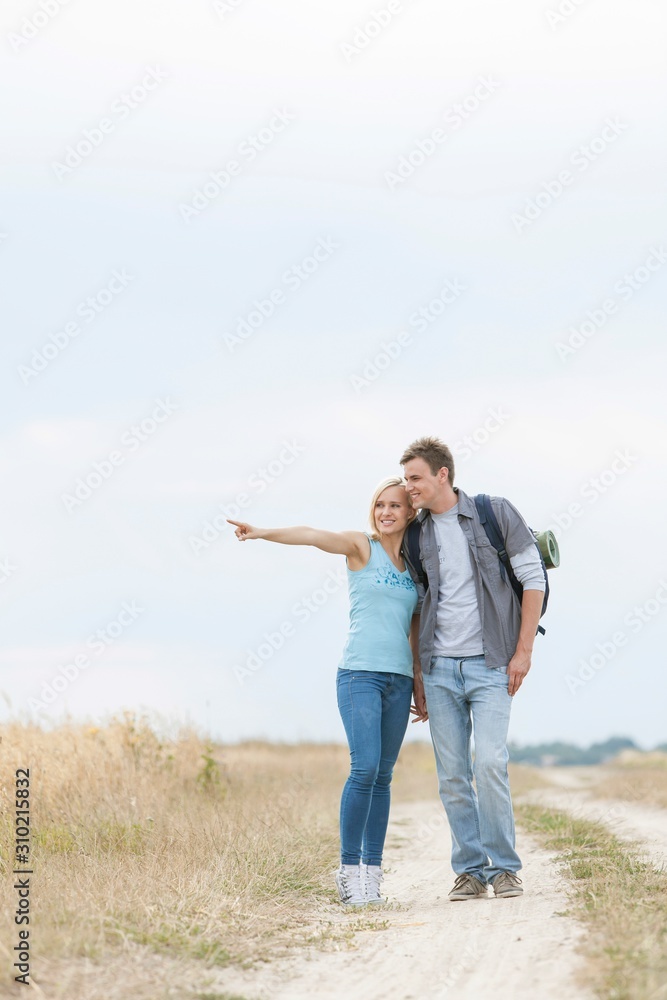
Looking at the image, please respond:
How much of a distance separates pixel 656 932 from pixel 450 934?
1150 mm

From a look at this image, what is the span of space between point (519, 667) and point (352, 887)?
1.64m

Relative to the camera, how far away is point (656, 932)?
4574mm

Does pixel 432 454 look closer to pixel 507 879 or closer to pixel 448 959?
pixel 507 879

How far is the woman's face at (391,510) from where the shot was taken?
661 centimetres

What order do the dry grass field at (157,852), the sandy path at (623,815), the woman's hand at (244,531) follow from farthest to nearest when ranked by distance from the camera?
1. the sandy path at (623,815)
2. the woman's hand at (244,531)
3. the dry grass field at (157,852)

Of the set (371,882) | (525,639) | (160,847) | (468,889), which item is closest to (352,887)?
(371,882)

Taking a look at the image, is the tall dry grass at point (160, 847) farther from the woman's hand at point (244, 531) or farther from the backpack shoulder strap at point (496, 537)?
the backpack shoulder strap at point (496, 537)

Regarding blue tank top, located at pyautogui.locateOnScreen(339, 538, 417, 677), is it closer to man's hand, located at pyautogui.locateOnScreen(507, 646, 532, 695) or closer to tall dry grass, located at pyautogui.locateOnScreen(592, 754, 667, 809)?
man's hand, located at pyautogui.locateOnScreen(507, 646, 532, 695)

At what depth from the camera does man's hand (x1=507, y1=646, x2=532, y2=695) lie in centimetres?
641

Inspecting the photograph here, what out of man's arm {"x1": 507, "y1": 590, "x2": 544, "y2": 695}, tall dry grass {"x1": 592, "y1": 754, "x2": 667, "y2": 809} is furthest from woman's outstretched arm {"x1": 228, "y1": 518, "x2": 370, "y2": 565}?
tall dry grass {"x1": 592, "y1": 754, "x2": 667, "y2": 809}

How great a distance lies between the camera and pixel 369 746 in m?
6.28

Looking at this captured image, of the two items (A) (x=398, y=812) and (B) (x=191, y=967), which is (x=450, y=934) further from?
(A) (x=398, y=812)

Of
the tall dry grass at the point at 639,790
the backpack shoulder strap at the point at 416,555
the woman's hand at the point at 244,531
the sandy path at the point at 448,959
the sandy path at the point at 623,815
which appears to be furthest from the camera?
the tall dry grass at the point at 639,790

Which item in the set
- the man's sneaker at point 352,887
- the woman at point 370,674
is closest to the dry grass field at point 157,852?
the man's sneaker at point 352,887
